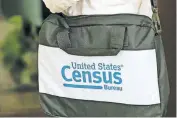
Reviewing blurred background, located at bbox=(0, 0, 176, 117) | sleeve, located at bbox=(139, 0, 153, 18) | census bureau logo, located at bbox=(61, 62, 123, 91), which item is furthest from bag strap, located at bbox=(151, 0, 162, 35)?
blurred background, located at bbox=(0, 0, 176, 117)

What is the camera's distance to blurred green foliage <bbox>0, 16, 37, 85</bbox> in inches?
60.6

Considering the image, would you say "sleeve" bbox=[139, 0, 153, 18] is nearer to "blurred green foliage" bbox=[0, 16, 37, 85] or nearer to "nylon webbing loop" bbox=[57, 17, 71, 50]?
"nylon webbing loop" bbox=[57, 17, 71, 50]

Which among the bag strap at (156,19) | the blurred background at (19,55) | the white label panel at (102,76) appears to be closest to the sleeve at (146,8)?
the bag strap at (156,19)

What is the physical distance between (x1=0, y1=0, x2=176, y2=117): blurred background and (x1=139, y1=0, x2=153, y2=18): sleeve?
0.66 meters

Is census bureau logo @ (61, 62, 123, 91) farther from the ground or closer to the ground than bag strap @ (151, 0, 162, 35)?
closer to the ground

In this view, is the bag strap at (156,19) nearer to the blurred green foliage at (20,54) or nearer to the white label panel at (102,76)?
the white label panel at (102,76)

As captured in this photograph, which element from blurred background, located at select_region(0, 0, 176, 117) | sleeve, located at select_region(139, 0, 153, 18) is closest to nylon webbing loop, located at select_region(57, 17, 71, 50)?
sleeve, located at select_region(139, 0, 153, 18)

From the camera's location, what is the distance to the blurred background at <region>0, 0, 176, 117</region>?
1.53 meters

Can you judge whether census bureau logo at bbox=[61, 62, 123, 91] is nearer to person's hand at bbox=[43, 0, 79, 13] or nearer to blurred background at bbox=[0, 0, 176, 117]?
person's hand at bbox=[43, 0, 79, 13]

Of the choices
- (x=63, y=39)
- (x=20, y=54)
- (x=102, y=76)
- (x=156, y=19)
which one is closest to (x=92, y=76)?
(x=102, y=76)

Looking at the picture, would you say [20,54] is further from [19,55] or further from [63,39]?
[63,39]

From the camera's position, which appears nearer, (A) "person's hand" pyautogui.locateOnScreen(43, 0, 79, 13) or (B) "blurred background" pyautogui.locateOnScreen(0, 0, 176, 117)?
(A) "person's hand" pyautogui.locateOnScreen(43, 0, 79, 13)

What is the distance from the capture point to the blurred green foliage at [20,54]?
154cm

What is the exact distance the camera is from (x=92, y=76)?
0.95 meters
